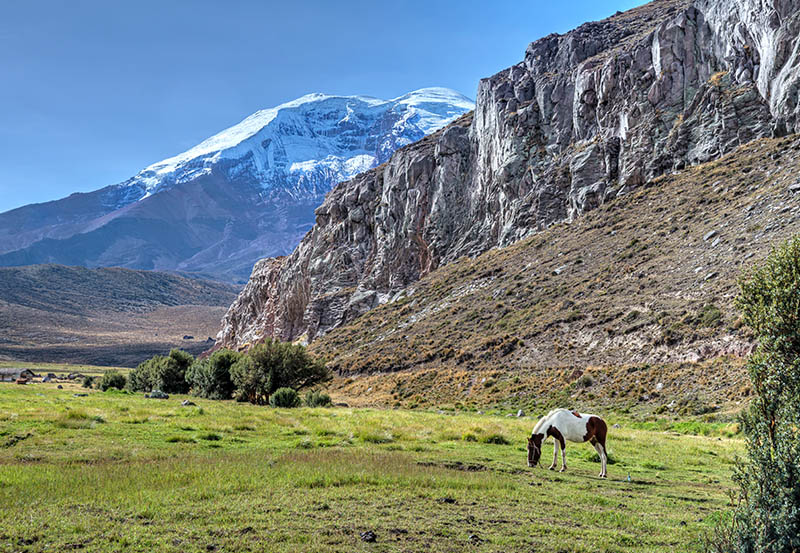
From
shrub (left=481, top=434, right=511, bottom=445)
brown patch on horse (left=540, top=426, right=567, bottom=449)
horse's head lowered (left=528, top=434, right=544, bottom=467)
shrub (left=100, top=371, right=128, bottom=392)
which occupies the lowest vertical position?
shrub (left=100, top=371, right=128, bottom=392)

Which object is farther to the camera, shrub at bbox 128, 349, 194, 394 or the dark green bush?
shrub at bbox 128, 349, 194, 394

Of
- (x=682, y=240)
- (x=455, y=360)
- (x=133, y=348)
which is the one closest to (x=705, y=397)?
(x=682, y=240)

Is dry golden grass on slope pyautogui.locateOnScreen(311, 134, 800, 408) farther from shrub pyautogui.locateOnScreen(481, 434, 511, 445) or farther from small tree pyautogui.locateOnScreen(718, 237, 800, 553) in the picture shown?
small tree pyautogui.locateOnScreen(718, 237, 800, 553)

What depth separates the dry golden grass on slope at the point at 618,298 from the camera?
39.1 meters

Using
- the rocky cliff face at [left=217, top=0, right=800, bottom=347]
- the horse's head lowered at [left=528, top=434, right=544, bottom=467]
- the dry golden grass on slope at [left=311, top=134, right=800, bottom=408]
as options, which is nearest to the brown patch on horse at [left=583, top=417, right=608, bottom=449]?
the horse's head lowered at [left=528, top=434, right=544, bottom=467]

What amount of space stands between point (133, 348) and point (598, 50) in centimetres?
15936

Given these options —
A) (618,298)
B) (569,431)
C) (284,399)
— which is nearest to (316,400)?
(284,399)

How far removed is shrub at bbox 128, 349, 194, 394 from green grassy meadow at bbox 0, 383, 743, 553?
4142 centimetres

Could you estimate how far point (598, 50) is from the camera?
95.8 m

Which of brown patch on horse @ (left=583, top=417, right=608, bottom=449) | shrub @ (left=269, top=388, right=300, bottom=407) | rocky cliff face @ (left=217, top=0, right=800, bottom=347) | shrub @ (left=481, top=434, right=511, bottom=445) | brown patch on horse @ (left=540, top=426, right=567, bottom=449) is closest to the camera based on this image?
brown patch on horse @ (left=583, top=417, right=608, bottom=449)

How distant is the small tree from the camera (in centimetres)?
630

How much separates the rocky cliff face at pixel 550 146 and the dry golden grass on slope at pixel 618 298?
5861 millimetres

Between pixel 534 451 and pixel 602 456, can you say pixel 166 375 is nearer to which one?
pixel 534 451

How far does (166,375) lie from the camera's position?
6028 cm
